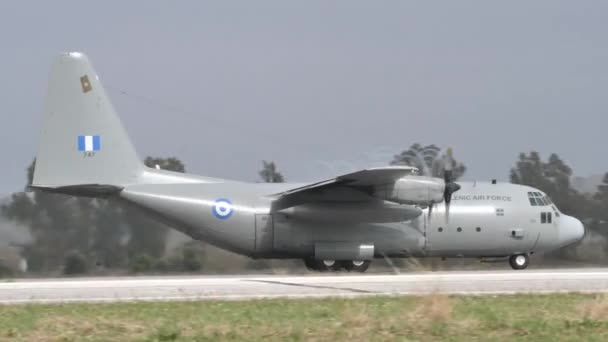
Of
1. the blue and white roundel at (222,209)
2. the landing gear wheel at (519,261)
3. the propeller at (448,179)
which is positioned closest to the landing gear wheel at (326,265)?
the blue and white roundel at (222,209)

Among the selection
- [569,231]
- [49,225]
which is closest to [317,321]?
[569,231]

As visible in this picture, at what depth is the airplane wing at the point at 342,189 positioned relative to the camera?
2798 cm

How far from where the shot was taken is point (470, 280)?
924 inches

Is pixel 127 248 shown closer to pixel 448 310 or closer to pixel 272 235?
pixel 272 235

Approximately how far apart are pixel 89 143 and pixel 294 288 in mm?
10364

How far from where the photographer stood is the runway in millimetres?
20047

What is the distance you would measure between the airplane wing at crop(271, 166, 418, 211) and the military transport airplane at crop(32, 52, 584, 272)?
34mm

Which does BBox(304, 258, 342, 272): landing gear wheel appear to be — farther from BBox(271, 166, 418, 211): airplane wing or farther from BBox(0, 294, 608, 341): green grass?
BBox(0, 294, 608, 341): green grass

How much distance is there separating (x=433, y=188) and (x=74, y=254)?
40.8 ft

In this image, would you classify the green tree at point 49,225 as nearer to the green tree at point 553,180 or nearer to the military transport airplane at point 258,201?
the military transport airplane at point 258,201

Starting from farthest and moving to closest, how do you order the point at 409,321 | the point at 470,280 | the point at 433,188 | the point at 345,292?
the point at 433,188, the point at 470,280, the point at 345,292, the point at 409,321

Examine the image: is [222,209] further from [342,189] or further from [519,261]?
[519,261]

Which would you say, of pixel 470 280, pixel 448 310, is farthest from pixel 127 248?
pixel 448 310

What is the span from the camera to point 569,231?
32.0m
